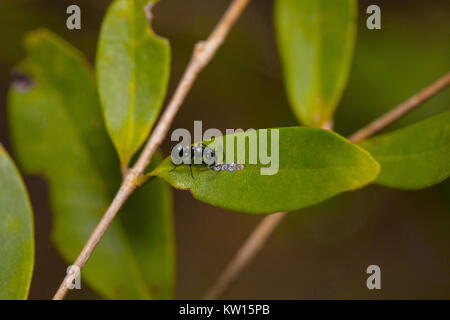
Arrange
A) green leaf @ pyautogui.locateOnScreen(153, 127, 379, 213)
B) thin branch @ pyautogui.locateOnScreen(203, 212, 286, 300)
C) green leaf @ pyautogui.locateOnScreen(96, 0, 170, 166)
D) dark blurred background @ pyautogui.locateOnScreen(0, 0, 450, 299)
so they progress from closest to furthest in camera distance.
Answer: green leaf @ pyautogui.locateOnScreen(153, 127, 379, 213)
green leaf @ pyautogui.locateOnScreen(96, 0, 170, 166)
thin branch @ pyautogui.locateOnScreen(203, 212, 286, 300)
dark blurred background @ pyautogui.locateOnScreen(0, 0, 450, 299)

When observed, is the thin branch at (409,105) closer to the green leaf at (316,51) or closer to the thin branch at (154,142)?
the green leaf at (316,51)

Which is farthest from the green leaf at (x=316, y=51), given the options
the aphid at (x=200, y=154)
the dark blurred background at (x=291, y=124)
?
the dark blurred background at (x=291, y=124)

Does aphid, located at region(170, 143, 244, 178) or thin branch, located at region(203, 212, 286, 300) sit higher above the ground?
aphid, located at region(170, 143, 244, 178)

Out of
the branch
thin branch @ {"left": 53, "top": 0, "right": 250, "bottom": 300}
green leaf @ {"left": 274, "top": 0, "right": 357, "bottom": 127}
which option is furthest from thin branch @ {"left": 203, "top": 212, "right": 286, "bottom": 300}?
thin branch @ {"left": 53, "top": 0, "right": 250, "bottom": 300}

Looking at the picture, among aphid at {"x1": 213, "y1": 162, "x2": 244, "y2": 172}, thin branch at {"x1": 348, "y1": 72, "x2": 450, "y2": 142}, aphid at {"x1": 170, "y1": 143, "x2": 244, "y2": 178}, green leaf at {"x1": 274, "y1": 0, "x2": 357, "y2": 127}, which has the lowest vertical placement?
aphid at {"x1": 213, "y1": 162, "x2": 244, "y2": 172}

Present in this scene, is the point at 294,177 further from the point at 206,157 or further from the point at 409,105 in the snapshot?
the point at 409,105

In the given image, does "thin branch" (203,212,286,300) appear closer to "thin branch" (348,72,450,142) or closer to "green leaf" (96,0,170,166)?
"thin branch" (348,72,450,142)

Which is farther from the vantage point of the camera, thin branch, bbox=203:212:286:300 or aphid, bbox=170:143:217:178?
thin branch, bbox=203:212:286:300

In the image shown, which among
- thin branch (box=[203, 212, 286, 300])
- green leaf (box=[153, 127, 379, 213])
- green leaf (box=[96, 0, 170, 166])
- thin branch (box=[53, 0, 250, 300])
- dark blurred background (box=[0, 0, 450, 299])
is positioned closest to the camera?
green leaf (box=[153, 127, 379, 213])
